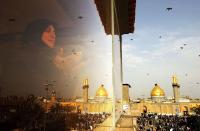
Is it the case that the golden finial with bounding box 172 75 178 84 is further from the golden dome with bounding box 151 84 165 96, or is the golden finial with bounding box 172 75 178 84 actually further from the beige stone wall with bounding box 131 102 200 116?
the beige stone wall with bounding box 131 102 200 116

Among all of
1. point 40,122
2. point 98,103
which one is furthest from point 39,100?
point 98,103

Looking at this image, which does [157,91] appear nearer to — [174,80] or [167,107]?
[174,80]

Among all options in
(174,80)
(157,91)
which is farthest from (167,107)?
(174,80)

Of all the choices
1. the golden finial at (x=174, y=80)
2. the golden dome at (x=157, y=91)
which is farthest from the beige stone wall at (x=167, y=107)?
the golden finial at (x=174, y=80)

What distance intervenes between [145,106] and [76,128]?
3350 cm

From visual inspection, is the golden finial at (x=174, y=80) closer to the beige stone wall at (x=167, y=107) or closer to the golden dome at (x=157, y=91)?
the golden dome at (x=157, y=91)

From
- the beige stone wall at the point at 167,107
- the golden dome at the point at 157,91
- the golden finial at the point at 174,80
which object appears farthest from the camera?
the golden finial at the point at 174,80

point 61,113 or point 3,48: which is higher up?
point 3,48

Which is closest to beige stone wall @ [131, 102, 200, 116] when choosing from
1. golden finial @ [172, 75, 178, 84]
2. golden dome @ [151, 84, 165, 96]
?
golden dome @ [151, 84, 165, 96]

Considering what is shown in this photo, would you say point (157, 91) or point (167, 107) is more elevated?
point (157, 91)

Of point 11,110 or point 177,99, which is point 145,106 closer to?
point 177,99

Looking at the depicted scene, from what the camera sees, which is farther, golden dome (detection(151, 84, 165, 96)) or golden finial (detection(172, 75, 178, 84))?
golden finial (detection(172, 75, 178, 84))

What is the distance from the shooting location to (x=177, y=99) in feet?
119

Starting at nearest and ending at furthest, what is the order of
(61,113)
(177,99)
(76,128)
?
(61,113) → (76,128) → (177,99)
